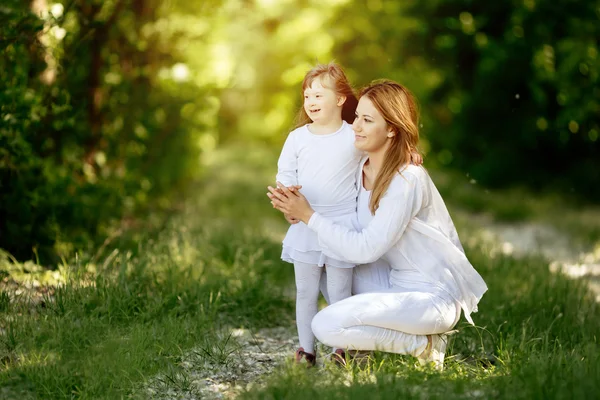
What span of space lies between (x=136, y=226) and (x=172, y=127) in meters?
1.69

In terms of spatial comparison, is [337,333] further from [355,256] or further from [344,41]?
[344,41]

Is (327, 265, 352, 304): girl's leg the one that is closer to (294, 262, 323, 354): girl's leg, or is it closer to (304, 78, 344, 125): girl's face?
(294, 262, 323, 354): girl's leg

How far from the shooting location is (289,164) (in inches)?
141

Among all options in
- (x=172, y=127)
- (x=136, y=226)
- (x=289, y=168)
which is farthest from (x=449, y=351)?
(x=172, y=127)

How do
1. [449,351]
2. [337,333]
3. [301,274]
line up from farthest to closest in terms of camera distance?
[449,351] < [301,274] < [337,333]

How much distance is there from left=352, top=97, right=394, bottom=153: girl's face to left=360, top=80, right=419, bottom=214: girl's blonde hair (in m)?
0.02

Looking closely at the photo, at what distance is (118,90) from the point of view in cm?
631

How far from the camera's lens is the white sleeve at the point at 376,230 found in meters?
3.34

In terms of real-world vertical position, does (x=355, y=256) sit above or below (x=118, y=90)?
below

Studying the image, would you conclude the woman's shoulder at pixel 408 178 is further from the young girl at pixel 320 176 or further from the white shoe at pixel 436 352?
the white shoe at pixel 436 352

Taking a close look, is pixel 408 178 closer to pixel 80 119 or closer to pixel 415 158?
pixel 415 158

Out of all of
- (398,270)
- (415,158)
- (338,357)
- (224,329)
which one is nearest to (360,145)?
(415,158)

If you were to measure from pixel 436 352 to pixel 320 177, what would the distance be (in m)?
1.01

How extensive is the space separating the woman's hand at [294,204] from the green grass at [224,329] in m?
0.71
